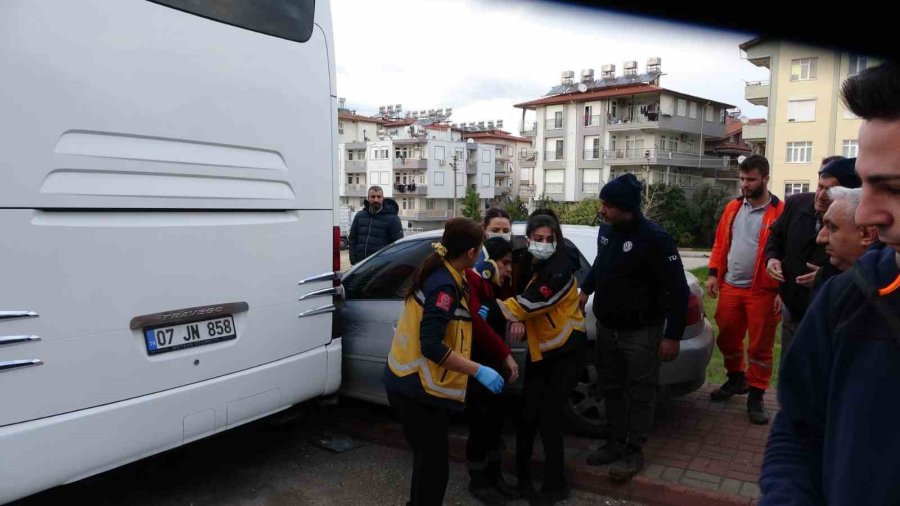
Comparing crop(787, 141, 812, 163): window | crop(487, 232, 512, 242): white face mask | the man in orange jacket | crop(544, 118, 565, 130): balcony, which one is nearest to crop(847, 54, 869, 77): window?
crop(487, 232, 512, 242): white face mask

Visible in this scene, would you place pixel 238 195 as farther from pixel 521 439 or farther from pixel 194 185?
pixel 521 439

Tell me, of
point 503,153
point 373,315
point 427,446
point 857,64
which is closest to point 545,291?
point 427,446

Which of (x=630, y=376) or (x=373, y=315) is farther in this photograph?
(x=373, y=315)

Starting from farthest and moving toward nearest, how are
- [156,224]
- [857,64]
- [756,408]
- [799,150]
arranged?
[799,150] → [756,408] → [156,224] → [857,64]

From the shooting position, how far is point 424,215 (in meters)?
83.8

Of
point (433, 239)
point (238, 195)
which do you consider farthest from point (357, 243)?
point (238, 195)

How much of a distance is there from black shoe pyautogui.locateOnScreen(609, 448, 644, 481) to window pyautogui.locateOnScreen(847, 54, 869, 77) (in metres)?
3.32

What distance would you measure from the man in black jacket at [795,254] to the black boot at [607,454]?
1.30 metres

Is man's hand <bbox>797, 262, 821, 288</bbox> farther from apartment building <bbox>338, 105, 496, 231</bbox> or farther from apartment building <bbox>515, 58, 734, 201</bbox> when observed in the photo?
apartment building <bbox>338, 105, 496, 231</bbox>

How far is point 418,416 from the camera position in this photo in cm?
334

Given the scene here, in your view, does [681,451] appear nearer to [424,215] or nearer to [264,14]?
[264,14]

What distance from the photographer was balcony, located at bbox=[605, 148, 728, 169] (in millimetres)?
61031

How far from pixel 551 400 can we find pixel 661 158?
200 feet

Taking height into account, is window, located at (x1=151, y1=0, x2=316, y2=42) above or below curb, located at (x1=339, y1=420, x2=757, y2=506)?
above
